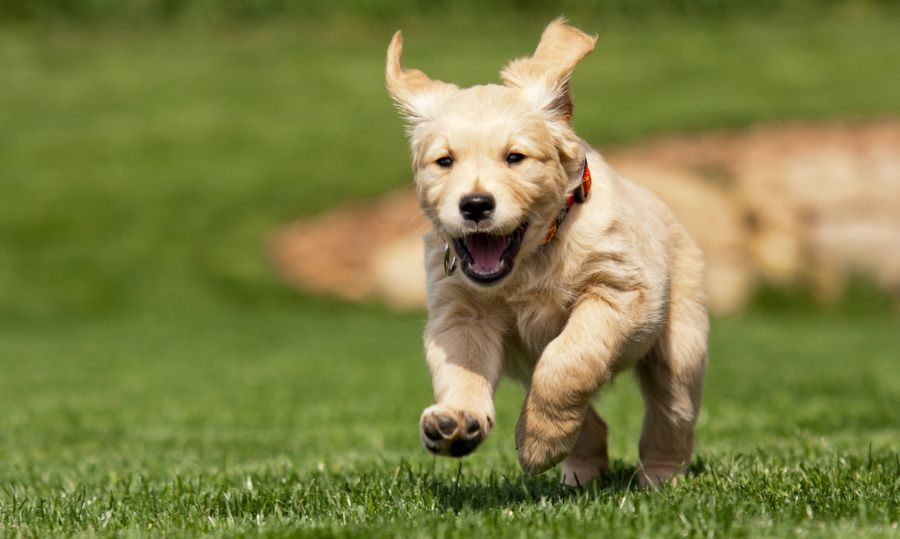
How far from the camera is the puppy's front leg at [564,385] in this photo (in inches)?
166

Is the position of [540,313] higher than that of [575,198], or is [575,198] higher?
[575,198]

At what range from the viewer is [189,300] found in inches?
683

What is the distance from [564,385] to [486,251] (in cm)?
54

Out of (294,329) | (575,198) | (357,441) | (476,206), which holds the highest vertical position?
(294,329)

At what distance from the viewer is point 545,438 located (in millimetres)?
4242

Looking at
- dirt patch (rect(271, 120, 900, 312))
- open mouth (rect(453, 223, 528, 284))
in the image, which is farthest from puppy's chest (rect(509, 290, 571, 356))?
dirt patch (rect(271, 120, 900, 312))

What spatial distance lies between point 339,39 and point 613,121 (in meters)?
→ 8.03

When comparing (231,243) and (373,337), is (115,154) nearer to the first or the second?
(231,243)

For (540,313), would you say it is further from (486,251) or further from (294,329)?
(294,329)

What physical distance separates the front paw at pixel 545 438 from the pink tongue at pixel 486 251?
1.72 ft

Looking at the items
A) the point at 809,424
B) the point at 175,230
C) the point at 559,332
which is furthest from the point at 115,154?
the point at 559,332

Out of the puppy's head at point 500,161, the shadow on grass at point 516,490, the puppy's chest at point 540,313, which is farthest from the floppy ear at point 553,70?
the shadow on grass at point 516,490

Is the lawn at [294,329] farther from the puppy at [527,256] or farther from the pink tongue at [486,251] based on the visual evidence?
the pink tongue at [486,251]

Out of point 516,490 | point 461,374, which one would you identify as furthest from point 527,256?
point 516,490
